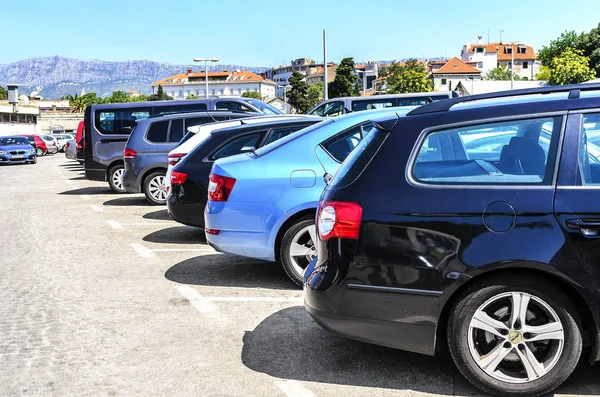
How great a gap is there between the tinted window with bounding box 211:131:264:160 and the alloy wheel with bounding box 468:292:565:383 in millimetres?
5237

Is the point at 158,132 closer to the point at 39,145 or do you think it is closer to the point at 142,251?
the point at 142,251

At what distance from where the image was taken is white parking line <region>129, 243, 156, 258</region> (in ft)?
27.9

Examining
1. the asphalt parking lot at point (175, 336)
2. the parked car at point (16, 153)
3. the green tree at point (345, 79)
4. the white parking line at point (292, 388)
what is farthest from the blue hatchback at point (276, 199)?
the green tree at point (345, 79)

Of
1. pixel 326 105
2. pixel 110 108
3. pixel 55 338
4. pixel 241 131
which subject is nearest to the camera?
pixel 55 338

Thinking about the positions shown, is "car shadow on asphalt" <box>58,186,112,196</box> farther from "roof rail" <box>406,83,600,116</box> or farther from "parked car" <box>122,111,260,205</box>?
"roof rail" <box>406,83,600,116</box>

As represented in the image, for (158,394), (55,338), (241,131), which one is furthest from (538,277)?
(241,131)

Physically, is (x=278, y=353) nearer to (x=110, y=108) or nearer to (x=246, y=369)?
(x=246, y=369)

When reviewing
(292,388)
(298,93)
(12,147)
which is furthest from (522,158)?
(298,93)

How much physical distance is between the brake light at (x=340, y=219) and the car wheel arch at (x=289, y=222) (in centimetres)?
212

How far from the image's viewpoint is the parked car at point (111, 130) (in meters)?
16.7

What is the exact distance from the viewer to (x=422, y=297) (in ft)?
12.4

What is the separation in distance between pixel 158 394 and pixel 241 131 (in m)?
5.11

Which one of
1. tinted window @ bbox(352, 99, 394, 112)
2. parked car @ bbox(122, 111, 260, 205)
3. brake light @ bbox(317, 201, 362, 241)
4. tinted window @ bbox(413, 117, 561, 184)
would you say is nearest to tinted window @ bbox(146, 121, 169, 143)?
parked car @ bbox(122, 111, 260, 205)

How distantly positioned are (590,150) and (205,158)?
217 inches
